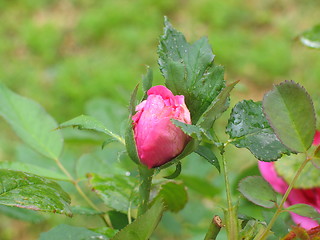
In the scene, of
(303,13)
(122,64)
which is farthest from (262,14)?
(122,64)

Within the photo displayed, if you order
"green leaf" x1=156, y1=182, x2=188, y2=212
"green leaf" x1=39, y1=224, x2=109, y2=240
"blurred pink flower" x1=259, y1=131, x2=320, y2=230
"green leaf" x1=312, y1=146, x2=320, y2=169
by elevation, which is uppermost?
"blurred pink flower" x1=259, y1=131, x2=320, y2=230

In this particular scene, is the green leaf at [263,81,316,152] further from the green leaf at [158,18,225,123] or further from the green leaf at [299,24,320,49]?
the green leaf at [299,24,320,49]

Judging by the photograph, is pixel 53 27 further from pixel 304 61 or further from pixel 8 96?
pixel 8 96

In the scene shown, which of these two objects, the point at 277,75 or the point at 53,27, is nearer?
the point at 277,75

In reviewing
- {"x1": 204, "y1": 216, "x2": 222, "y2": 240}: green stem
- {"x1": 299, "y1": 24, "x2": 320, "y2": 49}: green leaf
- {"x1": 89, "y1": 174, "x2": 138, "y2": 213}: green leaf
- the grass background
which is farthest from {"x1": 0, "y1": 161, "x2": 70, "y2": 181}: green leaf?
the grass background

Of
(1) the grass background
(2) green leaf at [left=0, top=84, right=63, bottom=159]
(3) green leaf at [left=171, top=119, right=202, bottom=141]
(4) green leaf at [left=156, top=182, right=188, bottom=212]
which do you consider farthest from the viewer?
(1) the grass background

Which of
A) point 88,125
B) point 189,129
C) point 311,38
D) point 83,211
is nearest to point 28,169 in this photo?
point 83,211

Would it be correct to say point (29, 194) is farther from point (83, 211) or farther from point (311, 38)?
point (311, 38)
